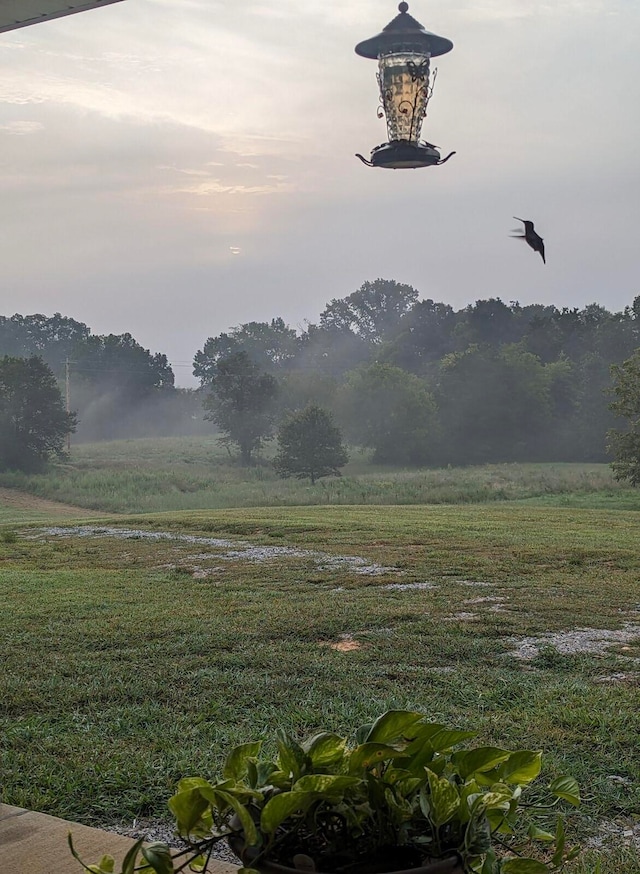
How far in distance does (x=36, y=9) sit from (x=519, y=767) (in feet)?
5.69

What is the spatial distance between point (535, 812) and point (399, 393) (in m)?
13.4

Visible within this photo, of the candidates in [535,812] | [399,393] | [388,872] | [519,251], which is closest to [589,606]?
[535,812]

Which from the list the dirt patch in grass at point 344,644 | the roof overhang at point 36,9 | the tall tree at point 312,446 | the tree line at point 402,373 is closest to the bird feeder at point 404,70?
the roof overhang at point 36,9

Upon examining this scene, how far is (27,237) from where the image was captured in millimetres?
15820

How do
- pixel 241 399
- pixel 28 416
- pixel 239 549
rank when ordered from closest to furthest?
pixel 239 549
pixel 28 416
pixel 241 399

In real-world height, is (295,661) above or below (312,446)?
below

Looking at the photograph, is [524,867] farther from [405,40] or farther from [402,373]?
[402,373]

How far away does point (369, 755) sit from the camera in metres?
0.67

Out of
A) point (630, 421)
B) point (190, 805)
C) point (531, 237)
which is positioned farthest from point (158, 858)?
point (630, 421)

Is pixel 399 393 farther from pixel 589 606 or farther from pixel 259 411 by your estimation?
pixel 589 606

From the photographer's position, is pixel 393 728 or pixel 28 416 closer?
pixel 393 728

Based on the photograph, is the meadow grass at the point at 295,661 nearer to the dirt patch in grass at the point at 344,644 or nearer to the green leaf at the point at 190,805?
the dirt patch in grass at the point at 344,644

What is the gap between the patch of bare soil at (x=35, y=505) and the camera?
13672 mm

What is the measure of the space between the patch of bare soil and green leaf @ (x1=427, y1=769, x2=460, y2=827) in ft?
43.5
